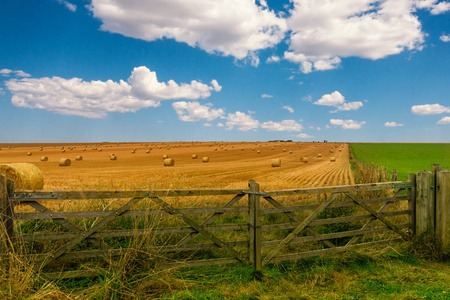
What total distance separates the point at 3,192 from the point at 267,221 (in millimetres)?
5949

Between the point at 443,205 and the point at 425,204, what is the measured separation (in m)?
0.33

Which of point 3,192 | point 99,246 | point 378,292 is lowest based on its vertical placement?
point 378,292

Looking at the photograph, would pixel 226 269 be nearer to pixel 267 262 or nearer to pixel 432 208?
pixel 267 262

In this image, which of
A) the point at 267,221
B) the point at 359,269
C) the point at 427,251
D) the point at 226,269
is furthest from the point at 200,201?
the point at 427,251

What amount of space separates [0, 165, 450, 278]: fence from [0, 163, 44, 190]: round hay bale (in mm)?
7530

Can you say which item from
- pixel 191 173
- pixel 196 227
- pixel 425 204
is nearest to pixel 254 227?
pixel 196 227

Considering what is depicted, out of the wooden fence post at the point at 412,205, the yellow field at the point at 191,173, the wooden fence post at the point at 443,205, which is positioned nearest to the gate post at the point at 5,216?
the yellow field at the point at 191,173

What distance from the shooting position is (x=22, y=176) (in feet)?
45.5

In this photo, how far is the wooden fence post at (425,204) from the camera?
6625mm

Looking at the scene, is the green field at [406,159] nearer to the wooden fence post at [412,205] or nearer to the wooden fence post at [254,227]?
the wooden fence post at [412,205]

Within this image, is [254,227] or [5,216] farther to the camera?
[254,227]

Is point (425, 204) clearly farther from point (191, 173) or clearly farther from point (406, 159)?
point (406, 159)

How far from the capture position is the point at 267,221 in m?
8.30

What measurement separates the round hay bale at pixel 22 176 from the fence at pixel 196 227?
753 cm
